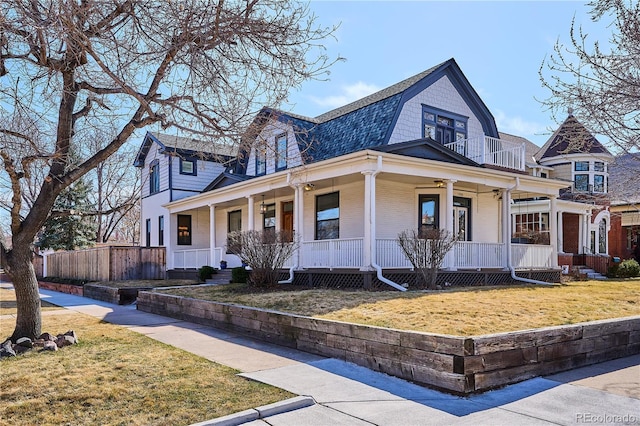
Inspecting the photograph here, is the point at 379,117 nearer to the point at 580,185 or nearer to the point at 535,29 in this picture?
the point at 535,29

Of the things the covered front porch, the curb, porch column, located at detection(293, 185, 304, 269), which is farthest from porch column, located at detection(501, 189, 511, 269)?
the curb

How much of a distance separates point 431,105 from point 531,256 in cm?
606

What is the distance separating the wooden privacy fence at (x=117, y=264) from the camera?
19891mm

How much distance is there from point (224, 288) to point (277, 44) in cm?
815

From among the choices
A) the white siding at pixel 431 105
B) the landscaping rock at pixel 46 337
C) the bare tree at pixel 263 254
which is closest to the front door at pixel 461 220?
the white siding at pixel 431 105

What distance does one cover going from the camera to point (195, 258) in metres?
20.6

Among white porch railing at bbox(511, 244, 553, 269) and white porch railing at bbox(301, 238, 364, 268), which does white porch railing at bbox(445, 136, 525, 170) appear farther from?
white porch railing at bbox(301, 238, 364, 268)

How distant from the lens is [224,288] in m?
13.7

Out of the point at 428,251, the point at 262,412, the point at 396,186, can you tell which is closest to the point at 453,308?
the point at 428,251

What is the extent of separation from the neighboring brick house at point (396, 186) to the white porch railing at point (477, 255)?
3 cm

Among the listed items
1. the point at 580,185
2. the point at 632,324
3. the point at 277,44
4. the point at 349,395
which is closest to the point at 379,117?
the point at 277,44

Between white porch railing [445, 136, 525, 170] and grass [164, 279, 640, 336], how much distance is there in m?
6.52

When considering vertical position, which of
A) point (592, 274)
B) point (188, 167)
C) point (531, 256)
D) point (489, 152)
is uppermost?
point (188, 167)

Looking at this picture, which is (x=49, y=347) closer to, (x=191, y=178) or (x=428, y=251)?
(x=428, y=251)
